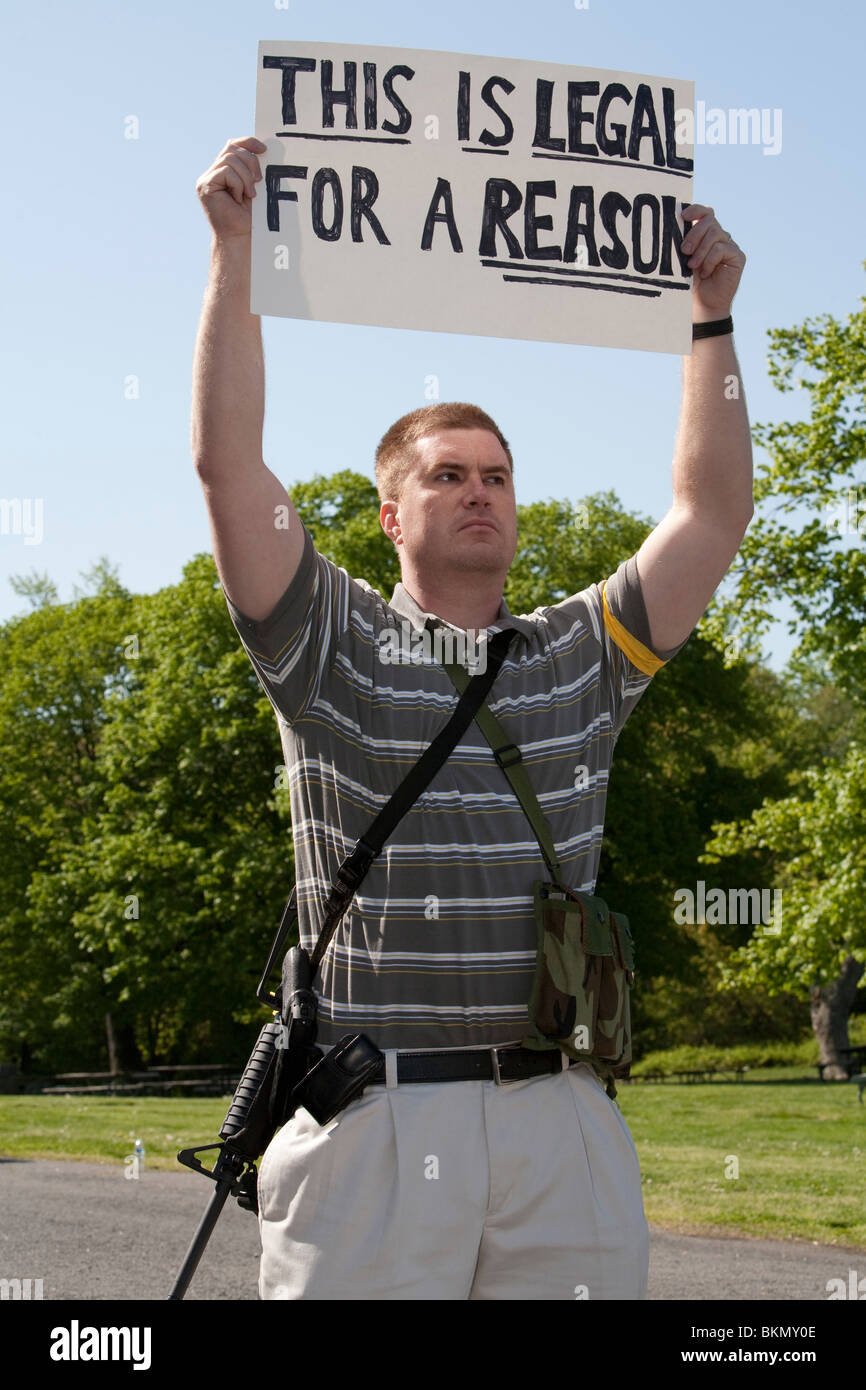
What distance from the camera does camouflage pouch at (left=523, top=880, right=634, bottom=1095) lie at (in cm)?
269

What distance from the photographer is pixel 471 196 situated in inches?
124

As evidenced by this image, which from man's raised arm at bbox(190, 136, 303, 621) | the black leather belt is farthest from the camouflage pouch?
man's raised arm at bbox(190, 136, 303, 621)

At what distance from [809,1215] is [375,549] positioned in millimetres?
20610

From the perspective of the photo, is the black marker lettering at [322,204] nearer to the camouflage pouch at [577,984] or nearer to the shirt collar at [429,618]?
the shirt collar at [429,618]

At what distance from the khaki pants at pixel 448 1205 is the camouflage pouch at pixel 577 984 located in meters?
0.13

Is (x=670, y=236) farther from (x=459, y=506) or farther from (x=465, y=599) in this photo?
(x=465, y=599)

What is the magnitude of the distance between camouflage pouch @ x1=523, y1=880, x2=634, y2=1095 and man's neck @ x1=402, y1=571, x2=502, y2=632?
701mm

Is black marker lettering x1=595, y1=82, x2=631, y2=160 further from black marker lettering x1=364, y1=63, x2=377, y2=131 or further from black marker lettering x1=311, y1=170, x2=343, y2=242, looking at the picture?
black marker lettering x1=311, y1=170, x2=343, y2=242

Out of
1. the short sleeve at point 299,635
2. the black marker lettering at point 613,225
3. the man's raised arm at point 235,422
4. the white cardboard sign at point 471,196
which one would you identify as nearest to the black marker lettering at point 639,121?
the white cardboard sign at point 471,196

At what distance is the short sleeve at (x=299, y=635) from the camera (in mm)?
2838

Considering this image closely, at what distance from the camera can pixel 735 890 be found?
32.4m

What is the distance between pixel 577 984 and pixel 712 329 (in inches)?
63.1

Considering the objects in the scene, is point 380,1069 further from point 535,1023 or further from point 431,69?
point 431,69
